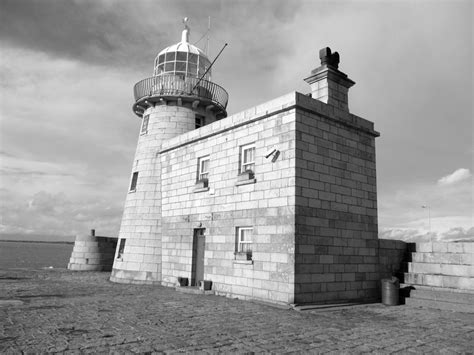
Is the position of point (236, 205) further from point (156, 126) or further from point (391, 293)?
point (156, 126)

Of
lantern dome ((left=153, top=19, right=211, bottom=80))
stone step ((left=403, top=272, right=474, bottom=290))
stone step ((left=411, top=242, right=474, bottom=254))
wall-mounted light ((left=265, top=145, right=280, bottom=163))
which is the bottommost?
stone step ((left=403, top=272, right=474, bottom=290))

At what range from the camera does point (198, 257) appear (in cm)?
1451

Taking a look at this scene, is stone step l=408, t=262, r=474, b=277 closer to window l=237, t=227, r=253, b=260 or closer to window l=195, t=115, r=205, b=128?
window l=237, t=227, r=253, b=260

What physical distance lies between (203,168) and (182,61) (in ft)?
22.1

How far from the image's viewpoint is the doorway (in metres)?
14.3

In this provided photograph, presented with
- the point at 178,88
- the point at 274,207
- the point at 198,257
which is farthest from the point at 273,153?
the point at 178,88

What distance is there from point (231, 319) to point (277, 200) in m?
3.98

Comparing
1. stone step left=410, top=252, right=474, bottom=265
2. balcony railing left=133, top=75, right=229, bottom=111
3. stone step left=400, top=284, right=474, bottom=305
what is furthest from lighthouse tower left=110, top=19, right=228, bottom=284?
stone step left=410, top=252, right=474, bottom=265

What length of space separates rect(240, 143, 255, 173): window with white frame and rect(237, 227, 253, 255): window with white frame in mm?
2018

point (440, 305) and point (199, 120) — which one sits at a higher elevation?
point (199, 120)

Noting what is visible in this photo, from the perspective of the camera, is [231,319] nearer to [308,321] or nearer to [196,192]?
[308,321]

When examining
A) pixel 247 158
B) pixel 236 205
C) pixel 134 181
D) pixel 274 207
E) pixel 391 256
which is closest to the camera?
pixel 274 207

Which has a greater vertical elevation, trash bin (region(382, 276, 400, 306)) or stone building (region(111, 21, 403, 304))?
stone building (region(111, 21, 403, 304))

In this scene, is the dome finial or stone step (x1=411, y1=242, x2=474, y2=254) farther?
the dome finial
